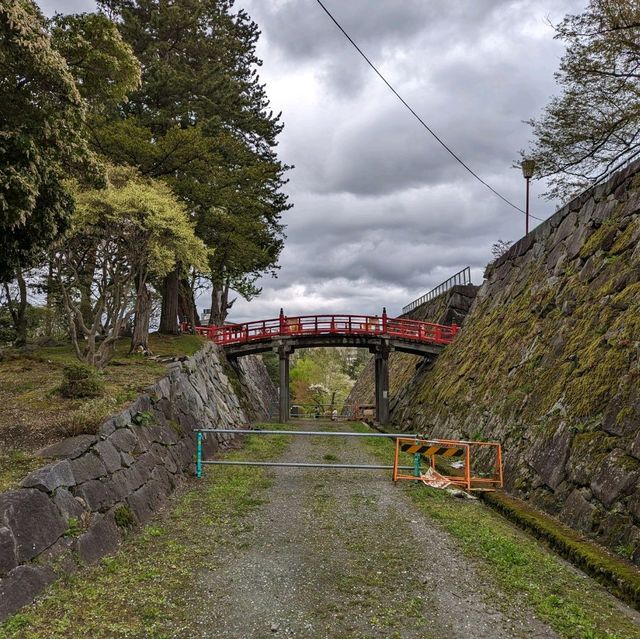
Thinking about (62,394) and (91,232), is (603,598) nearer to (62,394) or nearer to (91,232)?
(62,394)

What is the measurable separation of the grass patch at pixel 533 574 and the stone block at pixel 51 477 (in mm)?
5800

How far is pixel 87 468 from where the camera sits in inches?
269

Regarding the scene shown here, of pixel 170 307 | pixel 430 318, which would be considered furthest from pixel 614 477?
pixel 430 318

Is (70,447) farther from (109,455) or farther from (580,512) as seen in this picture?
(580,512)

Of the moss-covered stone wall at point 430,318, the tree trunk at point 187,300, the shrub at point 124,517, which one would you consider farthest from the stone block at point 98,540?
the tree trunk at point 187,300

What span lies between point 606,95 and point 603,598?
56.1ft

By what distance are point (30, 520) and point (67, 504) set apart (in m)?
0.76

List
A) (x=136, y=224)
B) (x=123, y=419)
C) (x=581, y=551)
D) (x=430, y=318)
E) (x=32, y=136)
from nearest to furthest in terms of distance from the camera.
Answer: (x=581, y=551) < (x=32, y=136) < (x=123, y=419) < (x=136, y=224) < (x=430, y=318)

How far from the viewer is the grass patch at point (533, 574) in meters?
4.64

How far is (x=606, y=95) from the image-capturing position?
16047mm

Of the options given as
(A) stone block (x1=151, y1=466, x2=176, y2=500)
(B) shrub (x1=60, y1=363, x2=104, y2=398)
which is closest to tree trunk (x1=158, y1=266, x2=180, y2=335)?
(B) shrub (x1=60, y1=363, x2=104, y2=398)

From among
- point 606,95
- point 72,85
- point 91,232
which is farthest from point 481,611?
point 606,95

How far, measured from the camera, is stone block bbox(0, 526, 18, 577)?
15.2ft

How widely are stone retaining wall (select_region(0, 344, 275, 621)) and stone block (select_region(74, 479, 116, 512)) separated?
14 millimetres
